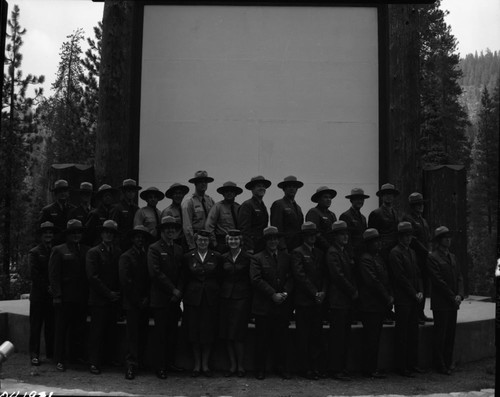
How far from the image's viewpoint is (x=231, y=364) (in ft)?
24.0

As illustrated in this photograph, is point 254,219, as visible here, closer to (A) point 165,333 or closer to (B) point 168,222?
(B) point 168,222

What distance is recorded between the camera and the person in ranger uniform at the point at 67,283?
728 cm

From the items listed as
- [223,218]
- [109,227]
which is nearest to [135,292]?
[109,227]

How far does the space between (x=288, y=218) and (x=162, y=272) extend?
1.71m

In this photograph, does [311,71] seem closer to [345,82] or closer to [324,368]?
[345,82]

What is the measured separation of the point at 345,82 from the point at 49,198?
15.5 ft

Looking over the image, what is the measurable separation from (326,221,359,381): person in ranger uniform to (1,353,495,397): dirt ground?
26 cm

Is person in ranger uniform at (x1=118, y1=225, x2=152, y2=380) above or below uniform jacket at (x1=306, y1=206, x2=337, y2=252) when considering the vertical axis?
below

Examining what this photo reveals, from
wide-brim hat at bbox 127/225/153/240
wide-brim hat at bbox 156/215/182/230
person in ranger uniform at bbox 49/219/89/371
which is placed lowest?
person in ranger uniform at bbox 49/219/89/371

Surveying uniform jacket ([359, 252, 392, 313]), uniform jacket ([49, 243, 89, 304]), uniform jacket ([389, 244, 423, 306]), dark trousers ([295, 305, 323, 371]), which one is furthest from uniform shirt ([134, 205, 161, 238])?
uniform jacket ([389, 244, 423, 306])

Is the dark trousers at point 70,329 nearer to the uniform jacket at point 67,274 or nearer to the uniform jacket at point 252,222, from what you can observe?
the uniform jacket at point 67,274

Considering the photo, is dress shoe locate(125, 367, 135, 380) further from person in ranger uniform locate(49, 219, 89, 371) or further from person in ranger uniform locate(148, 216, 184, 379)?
person in ranger uniform locate(49, 219, 89, 371)

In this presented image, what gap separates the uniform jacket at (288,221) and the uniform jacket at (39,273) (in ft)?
9.39

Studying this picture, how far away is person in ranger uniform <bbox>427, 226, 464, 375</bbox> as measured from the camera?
750 cm
